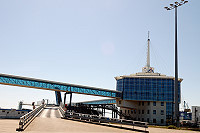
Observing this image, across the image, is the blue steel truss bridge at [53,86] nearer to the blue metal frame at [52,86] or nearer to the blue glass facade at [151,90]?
the blue metal frame at [52,86]

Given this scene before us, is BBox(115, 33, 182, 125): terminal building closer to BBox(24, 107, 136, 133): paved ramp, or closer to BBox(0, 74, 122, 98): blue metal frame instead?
BBox(0, 74, 122, 98): blue metal frame

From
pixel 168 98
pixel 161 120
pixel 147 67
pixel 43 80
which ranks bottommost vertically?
pixel 161 120

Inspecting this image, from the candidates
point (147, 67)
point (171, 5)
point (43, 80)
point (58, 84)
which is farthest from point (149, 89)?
point (171, 5)

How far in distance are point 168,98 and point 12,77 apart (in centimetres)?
5698

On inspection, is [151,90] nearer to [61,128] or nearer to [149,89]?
[149,89]

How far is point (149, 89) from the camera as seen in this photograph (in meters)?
82.8

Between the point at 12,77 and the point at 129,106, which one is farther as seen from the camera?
the point at 129,106

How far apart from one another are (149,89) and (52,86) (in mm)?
37496

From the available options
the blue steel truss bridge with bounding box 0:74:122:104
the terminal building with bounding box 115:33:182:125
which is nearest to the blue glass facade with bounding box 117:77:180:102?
the terminal building with bounding box 115:33:182:125

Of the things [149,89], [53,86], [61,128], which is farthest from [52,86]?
[61,128]

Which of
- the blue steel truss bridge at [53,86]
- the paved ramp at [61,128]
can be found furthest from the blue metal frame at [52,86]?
the paved ramp at [61,128]

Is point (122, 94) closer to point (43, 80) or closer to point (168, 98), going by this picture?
point (168, 98)

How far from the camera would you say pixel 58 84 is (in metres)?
78.2

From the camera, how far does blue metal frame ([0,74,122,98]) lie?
66.8m
